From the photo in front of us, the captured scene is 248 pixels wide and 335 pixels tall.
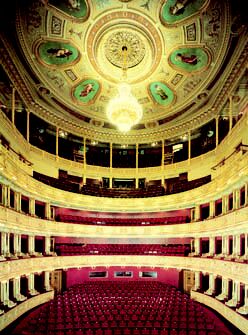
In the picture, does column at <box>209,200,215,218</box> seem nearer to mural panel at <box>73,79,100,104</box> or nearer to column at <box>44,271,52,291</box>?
mural panel at <box>73,79,100,104</box>

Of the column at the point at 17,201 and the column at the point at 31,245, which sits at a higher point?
the column at the point at 17,201

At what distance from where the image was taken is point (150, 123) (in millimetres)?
15234

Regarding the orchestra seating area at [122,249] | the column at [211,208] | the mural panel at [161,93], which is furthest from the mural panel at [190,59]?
the orchestra seating area at [122,249]

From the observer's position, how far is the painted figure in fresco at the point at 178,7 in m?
8.58

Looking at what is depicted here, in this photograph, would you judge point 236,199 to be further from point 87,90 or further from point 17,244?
point 17,244

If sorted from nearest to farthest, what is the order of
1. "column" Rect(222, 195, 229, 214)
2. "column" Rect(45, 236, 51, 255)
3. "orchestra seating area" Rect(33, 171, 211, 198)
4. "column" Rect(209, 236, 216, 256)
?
"column" Rect(222, 195, 229, 214) < "column" Rect(209, 236, 216, 256) < "column" Rect(45, 236, 51, 255) < "orchestra seating area" Rect(33, 171, 211, 198)

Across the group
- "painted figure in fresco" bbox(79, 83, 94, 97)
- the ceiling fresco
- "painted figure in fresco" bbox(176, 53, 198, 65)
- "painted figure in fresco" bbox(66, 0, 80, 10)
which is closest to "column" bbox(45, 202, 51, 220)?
the ceiling fresco

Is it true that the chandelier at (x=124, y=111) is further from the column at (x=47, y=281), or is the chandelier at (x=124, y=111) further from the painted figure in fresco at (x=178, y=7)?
the column at (x=47, y=281)

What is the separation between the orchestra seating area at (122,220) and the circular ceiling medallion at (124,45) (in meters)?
7.37

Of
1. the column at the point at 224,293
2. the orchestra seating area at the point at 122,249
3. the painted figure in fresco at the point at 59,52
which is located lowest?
the column at the point at 224,293

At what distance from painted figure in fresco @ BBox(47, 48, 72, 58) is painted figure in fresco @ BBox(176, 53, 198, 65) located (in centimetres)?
428

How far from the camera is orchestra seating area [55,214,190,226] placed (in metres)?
14.4

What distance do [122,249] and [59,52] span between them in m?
10.6

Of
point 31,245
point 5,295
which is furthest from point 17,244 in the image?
point 5,295
